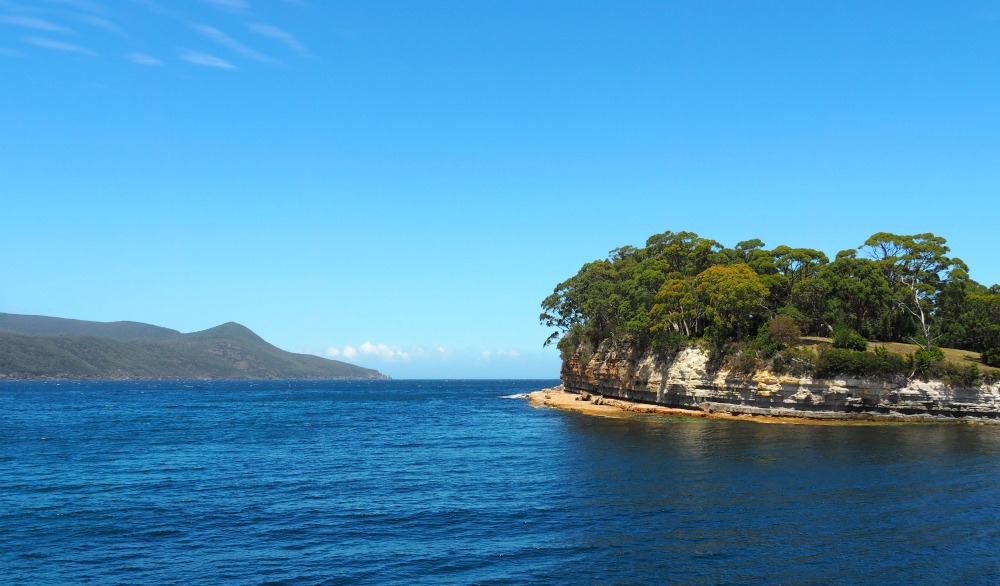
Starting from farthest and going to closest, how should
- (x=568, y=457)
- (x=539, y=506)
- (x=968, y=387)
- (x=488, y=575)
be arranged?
(x=968, y=387) < (x=568, y=457) < (x=539, y=506) < (x=488, y=575)

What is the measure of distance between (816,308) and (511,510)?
66.0 m

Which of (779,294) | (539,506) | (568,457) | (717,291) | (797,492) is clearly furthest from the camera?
(779,294)

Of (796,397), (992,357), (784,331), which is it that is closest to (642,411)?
(796,397)

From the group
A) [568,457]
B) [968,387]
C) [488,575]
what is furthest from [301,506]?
[968,387]

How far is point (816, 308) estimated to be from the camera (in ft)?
273

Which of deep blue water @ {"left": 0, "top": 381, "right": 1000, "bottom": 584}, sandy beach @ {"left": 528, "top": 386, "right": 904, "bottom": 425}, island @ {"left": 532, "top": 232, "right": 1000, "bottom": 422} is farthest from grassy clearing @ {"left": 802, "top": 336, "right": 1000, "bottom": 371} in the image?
deep blue water @ {"left": 0, "top": 381, "right": 1000, "bottom": 584}

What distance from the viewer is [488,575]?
21.2m

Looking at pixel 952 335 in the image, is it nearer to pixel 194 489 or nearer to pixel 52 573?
pixel 194 489

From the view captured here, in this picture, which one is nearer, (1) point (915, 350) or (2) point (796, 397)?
(2) point (796, 397)

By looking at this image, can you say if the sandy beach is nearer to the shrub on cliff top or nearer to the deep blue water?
the deep blue water

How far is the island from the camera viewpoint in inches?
2596

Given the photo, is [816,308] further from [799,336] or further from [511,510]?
[511,510]

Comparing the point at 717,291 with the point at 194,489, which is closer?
the point at 194,489

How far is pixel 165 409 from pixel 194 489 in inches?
2916
